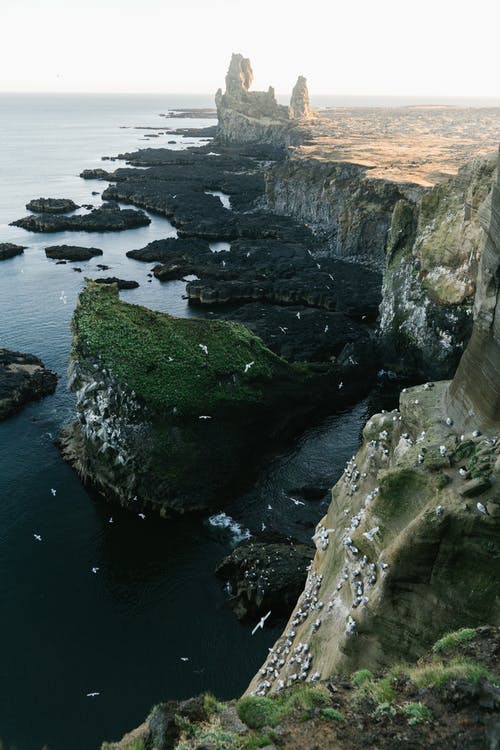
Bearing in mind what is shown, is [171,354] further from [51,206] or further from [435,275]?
[51,206]

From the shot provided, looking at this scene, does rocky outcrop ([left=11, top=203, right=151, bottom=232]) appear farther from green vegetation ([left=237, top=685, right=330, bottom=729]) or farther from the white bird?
green vegetation ([left=237, top=685, right=330, bottom=729])

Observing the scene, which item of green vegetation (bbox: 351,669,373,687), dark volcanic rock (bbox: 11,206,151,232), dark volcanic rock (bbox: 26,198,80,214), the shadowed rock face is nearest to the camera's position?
green vegetation (bbox: 351,669,373,687)

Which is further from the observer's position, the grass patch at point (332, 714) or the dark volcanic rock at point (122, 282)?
the dark volcanic rock at point (122, 282)

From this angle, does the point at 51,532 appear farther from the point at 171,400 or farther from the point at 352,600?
the point at 352,600

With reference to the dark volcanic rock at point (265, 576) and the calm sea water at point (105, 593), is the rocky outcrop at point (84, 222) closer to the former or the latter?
the calm sea water at point (105, 593)

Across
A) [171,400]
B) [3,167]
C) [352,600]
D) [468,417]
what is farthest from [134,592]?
[3,167]

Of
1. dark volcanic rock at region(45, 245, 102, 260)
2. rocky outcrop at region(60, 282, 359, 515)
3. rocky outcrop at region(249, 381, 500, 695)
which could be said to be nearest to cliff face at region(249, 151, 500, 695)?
rocky outcrop at region(249, 381, 500, 695)

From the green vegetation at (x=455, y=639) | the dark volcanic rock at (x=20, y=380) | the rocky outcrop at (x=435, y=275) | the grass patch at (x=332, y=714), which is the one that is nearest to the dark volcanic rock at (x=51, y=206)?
the dark volcanic rock at (x=20, y=380)
